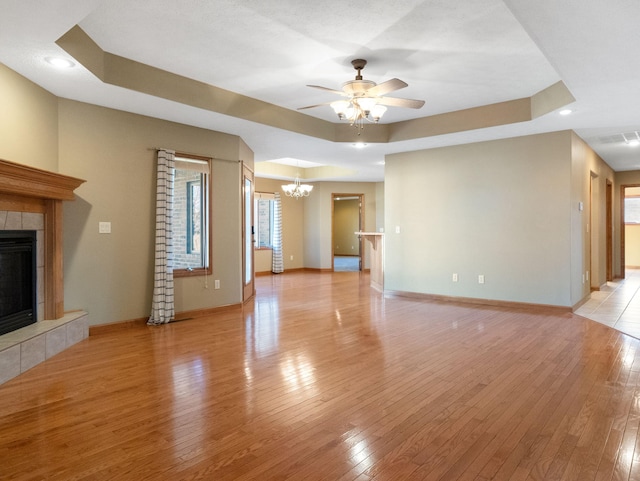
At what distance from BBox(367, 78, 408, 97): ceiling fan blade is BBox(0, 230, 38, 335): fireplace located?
3.45 meters

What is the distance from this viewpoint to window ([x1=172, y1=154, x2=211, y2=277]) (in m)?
5.29

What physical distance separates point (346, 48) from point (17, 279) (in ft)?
12.0

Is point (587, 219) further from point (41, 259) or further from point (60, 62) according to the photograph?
point (41, 259)

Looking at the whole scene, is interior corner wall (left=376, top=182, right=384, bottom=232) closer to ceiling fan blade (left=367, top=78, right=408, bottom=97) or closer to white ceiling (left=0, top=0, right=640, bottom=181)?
white ceiling (left=0, top=0, right=640, bottom=181)

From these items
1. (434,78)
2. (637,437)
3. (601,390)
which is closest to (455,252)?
(434,78)

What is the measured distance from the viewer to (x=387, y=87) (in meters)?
3.51

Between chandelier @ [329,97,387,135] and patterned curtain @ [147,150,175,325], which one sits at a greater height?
chandelier @ [329,97,387,135]

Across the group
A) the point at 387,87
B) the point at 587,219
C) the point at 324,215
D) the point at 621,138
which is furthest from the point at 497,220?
the point at 324,215

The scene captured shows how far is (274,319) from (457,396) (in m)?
2.91

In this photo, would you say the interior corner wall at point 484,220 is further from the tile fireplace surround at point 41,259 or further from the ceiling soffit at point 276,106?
the tile fireplace surround at point 41,259

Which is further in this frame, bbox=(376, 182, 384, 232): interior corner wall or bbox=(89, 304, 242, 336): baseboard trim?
bbox=(376, 182, 384, 232): interior corner wall

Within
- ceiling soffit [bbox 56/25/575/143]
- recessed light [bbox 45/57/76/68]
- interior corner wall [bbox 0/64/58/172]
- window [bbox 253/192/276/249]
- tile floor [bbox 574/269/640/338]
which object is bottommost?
tile floor [bbox 574/269/640/338]

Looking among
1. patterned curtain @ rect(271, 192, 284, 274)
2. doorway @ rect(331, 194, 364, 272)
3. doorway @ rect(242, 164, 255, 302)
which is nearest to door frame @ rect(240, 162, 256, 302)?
Answer: doorway @ rect(242, 164, 255, 302)

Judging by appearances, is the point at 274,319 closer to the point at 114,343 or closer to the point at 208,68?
the point at 114,343
